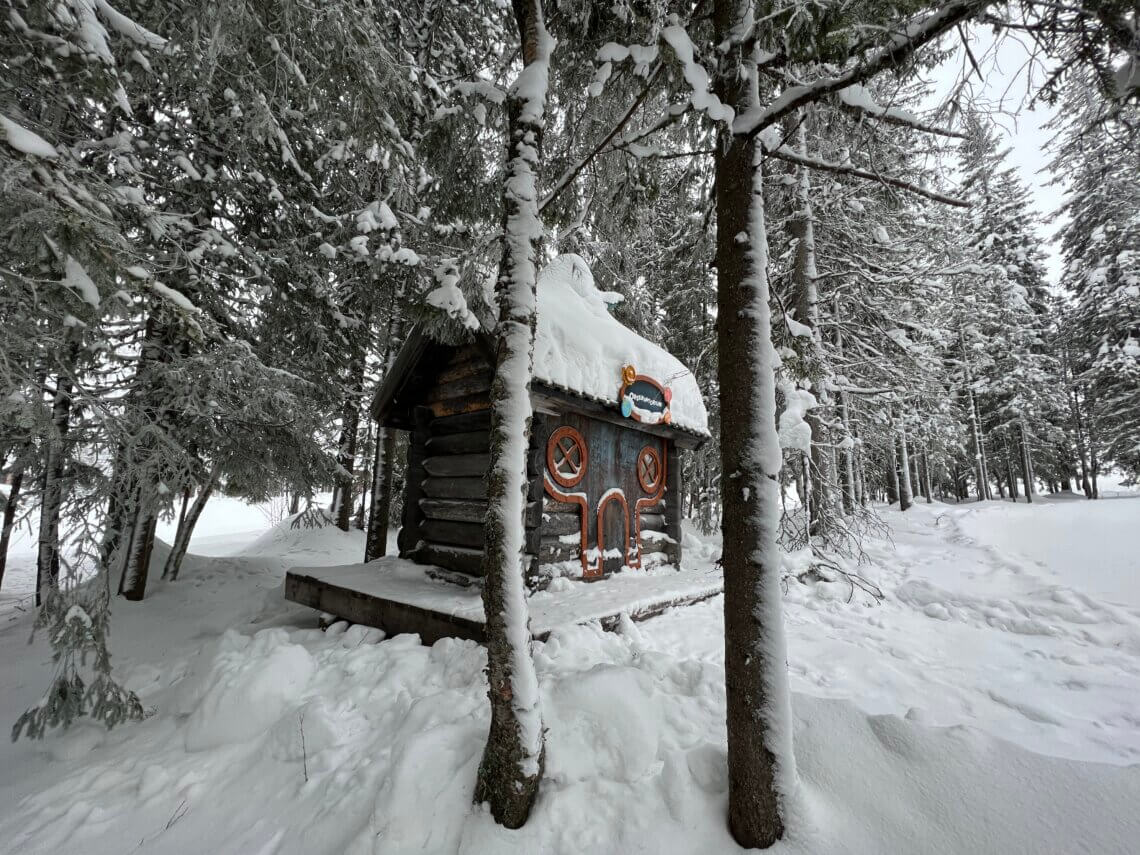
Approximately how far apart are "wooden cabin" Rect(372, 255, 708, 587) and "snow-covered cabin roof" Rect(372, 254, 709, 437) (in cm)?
2

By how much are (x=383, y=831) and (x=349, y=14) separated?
5.07 metres

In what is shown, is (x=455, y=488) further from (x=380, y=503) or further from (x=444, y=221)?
(x=444, y=221)

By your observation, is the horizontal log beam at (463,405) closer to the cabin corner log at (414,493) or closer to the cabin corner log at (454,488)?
the cabin corner log at (414,493)

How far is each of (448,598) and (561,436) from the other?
2180mm

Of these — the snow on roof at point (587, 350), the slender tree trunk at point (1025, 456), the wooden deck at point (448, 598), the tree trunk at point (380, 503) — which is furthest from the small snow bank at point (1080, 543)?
the slender tree trunk at point (1025, 456)

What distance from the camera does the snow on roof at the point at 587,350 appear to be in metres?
5.36

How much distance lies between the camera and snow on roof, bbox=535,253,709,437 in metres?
5.36

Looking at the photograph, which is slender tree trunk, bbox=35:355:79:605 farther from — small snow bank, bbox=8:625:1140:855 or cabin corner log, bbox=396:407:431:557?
cabin corner log, bbox=396:407:431:557

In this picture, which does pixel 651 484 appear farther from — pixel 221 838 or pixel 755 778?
pixel 221 838

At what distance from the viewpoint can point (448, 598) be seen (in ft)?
16.0

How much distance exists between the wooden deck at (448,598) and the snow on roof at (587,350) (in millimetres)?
2217

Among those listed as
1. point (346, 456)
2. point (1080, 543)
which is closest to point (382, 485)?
point (346, 456)

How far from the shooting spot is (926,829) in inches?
81.0

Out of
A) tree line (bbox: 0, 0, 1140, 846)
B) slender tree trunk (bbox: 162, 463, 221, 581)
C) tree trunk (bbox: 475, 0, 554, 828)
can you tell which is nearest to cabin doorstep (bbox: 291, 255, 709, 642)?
tree line (bbox: 0, 0, 1140, 846)
